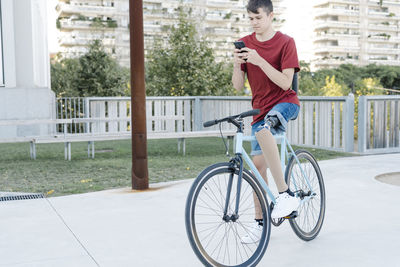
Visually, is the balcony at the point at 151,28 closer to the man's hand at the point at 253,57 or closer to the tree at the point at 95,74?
the tree at the point at 95,74

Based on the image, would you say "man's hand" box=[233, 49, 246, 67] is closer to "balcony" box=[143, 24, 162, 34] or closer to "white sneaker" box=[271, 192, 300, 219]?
"white sneaker" box=[271, 192, 300, 219]

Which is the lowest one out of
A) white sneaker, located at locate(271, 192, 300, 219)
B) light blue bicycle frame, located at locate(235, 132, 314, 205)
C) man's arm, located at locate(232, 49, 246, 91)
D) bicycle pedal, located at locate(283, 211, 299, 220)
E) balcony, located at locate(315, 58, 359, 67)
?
bicycle pedal, located at locate(283, 211, 299, 220)

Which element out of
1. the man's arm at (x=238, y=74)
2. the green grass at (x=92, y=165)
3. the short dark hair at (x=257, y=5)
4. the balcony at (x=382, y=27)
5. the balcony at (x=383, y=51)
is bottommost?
the green grass at (x=92, y=165)

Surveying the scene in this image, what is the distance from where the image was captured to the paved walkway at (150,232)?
383cm

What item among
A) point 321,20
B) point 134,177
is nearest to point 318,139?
point 134,177

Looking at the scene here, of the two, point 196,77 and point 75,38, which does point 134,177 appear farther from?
point 75,38

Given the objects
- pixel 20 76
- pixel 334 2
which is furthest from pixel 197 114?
pixel 334 2

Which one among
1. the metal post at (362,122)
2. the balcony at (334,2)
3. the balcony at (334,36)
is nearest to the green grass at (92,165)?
the metal post at (362,122)

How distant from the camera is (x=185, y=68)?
66.4ft

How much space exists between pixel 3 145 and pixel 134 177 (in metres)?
7.57

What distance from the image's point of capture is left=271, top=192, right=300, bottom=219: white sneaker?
362 centimetres

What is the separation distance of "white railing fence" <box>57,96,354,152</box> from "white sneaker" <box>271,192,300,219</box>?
6977mm

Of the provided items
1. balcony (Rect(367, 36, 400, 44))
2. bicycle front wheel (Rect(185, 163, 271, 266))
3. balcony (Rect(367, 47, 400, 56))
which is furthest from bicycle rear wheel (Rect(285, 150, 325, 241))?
balcony (Rect(367, 36, 400, 44))

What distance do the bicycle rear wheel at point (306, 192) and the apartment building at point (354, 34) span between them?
10571cm
